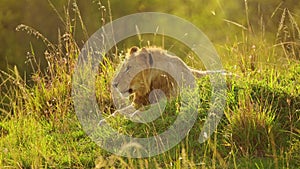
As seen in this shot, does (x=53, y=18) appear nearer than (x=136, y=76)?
No

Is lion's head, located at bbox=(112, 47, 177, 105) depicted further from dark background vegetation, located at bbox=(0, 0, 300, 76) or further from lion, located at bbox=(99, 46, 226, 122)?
dark background vegetation, located at bbox=(0, 0, 300, 76)

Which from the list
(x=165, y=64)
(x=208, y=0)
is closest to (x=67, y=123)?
(x=165, y=64)

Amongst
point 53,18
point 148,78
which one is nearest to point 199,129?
point 148,78

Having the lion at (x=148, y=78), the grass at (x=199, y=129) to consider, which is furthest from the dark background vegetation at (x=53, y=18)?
the lion at (x=148, y=78)

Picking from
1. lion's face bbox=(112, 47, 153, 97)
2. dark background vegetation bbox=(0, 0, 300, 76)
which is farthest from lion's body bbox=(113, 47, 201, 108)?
dark background vegetation bbox=(0, 0, 300, 76)

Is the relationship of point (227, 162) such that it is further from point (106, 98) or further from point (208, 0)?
point (208, 0)

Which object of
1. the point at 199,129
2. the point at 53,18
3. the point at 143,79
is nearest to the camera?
the point at 199,129

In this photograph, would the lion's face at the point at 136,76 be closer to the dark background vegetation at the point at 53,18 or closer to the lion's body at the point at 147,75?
the lion's body at the point at 147,75

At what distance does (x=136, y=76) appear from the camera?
20.6 feet

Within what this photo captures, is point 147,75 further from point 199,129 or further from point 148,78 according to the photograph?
point 199,129

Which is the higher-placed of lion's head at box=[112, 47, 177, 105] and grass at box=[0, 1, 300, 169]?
lion's head at box=[112, 47, 177, 105]

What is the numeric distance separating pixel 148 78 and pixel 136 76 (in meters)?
0.12

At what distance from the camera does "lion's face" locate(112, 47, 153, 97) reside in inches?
246

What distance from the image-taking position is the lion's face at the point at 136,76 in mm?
6258
